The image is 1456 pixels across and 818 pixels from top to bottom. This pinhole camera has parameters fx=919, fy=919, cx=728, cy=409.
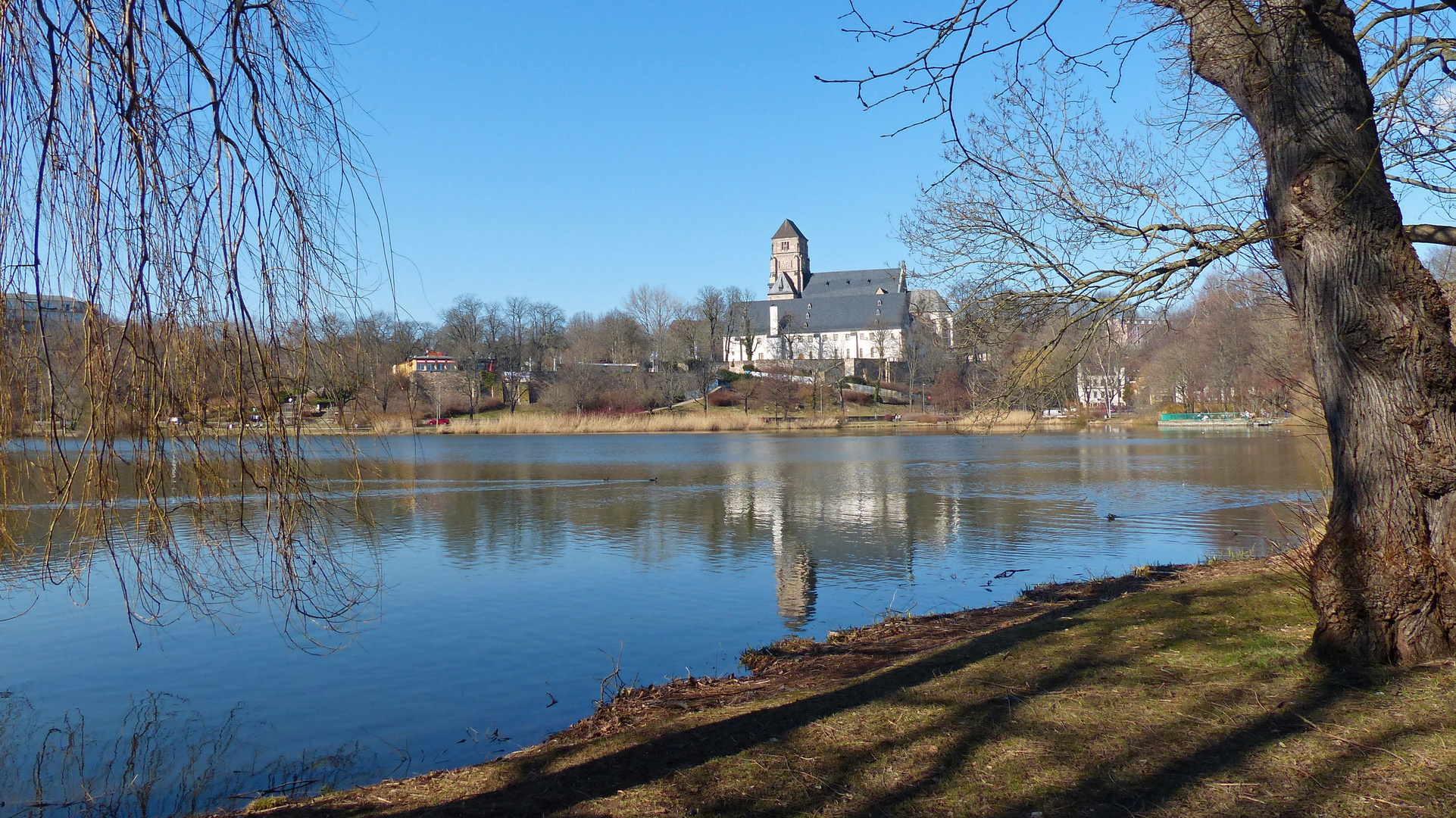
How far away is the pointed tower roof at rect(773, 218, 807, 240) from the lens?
137750mm

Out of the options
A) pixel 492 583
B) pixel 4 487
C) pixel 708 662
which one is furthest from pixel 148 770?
pixel 492 583

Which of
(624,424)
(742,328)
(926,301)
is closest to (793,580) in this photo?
(926,301)

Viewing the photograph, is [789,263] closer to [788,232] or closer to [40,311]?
[788,232]

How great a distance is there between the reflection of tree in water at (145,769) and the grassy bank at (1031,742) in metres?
1.22

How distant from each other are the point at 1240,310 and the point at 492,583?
10602 mm

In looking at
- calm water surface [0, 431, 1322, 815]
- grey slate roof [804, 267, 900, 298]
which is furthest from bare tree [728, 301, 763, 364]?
calm water surface [0, 431, 1322, 815]

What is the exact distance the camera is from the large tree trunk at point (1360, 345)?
195 inches

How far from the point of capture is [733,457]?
37.5 meters

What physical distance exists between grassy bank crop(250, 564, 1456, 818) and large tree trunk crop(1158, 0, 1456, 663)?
45cm

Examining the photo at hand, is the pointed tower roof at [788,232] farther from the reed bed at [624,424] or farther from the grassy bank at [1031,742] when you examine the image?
the grassy bank at [1031,742]

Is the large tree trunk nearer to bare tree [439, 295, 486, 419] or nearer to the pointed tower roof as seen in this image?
bare tree [439, 295, 486, 419]

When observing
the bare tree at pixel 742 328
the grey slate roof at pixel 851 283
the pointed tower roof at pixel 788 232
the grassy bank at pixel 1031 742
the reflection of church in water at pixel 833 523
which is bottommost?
the reflection of church in water at pixel 833 523

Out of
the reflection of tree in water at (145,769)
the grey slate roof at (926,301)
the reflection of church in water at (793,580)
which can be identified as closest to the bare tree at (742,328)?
the reflection of church in water at (793,580)

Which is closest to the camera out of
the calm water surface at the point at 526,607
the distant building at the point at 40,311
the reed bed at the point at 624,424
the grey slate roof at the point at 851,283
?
the distant building at the point at 40,311
